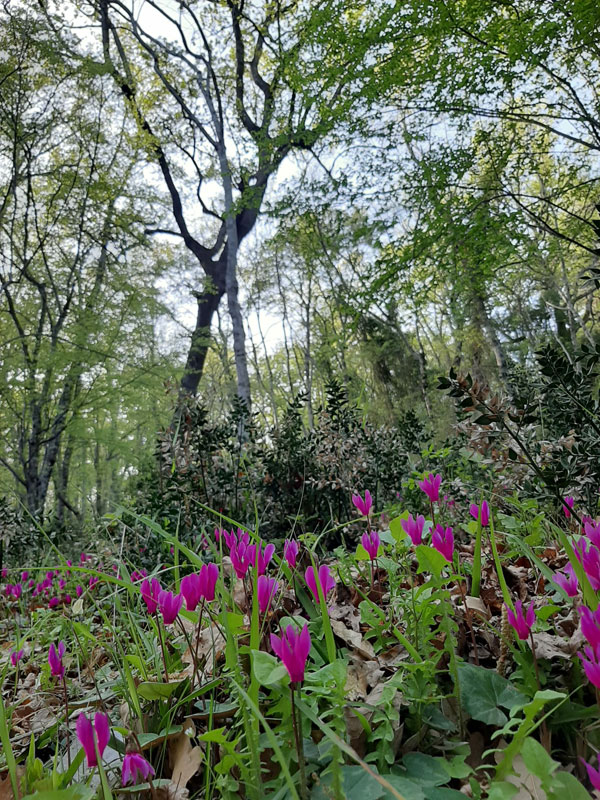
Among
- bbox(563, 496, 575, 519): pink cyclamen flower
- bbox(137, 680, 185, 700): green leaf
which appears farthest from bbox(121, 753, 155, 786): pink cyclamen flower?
bbox(563, 496, 575, 519): pink cyclamen flower

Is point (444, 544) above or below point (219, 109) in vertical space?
below

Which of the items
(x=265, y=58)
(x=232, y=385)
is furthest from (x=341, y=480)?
(x=232, y=385)

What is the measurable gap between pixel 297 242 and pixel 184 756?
1564 cm

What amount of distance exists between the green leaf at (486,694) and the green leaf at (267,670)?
38 cm

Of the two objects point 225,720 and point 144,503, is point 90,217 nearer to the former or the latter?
point 144,503

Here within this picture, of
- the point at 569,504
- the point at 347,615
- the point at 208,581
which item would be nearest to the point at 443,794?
the point at 208,581

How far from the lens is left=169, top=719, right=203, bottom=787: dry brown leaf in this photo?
80cm

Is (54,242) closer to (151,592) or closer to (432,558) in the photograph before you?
(151,592)

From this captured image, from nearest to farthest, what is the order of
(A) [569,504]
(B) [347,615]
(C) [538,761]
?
(C) [538,761] → (B) [347,615] → (A) [569,504]

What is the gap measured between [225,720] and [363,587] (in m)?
0.66

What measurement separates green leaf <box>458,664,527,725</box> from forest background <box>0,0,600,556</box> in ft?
2.00

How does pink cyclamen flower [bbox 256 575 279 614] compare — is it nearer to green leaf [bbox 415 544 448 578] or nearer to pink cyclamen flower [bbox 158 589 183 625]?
pink cyclamen flower [bbox 158 589 183 625]

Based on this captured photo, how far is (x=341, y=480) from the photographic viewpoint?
327cm

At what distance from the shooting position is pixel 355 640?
3.59 ft
